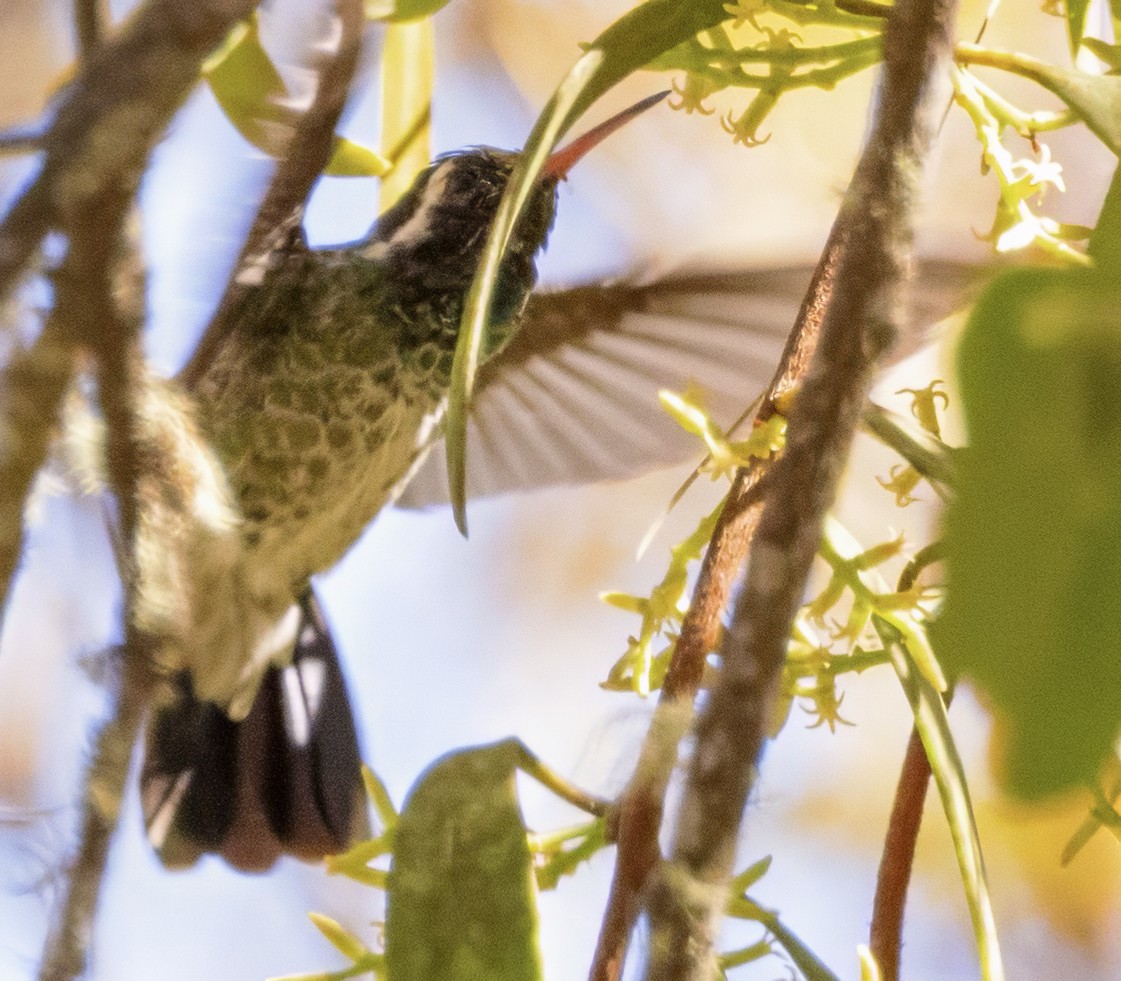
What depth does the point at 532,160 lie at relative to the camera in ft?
1.84

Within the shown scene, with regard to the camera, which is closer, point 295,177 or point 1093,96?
point 1093,96

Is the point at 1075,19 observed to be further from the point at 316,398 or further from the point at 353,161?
the point at 316,398

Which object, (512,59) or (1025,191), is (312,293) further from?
→ (512,59)

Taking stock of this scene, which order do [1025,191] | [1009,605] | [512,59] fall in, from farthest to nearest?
[512,59], [1025,191], [1009,605]

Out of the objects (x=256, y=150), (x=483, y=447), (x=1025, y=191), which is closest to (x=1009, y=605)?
(x=1025, y=191)

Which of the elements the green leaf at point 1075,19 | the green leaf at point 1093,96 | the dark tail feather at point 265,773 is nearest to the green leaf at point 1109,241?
the green leaf at point 1093,96

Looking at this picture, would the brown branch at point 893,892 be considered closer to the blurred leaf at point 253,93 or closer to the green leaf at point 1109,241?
the green leaf at point 1109,241

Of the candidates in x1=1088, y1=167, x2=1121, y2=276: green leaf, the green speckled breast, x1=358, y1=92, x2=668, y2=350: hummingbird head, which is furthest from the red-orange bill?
x1=1088, y1=167, x2=1121, y2=276: green leaf

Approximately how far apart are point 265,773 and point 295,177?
0.88 metres

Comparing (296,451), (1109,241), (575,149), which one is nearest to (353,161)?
(575,149)

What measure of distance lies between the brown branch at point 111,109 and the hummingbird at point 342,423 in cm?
43

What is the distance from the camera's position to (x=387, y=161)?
3.41 feet

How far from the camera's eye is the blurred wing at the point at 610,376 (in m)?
1.40

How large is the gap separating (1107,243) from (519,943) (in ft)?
1.34
